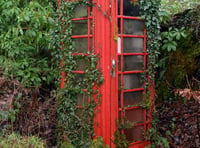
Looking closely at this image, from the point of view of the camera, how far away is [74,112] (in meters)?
4.39

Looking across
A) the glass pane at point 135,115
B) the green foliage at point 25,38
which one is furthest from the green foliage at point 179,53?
the green foliage at point 25,38

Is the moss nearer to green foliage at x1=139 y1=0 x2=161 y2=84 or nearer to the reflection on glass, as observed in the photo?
green foliage at x1=139 y1=0 x2=161 y2=84

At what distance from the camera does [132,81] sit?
4445mm

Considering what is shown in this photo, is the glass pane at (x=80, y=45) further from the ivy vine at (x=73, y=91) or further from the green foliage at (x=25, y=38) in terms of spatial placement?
the green foliage at (x=25, y=38)

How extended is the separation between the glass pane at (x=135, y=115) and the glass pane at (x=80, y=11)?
1770mm

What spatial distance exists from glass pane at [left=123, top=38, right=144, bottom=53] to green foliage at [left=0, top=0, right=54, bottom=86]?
1313 mm

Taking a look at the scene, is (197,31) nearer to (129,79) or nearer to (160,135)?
(129,79)

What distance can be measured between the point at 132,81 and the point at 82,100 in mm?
904

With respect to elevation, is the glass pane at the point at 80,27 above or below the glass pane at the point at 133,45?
above

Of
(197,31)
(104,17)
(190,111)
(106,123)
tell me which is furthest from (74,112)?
(197,31)

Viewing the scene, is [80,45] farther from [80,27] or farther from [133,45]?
[133,45]

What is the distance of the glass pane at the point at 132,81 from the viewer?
4.36m

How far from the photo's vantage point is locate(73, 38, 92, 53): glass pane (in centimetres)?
425

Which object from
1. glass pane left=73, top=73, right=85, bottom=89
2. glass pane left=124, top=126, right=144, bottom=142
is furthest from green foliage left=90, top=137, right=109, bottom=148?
glass pane left=73, top=73, right=85, bottom=89
